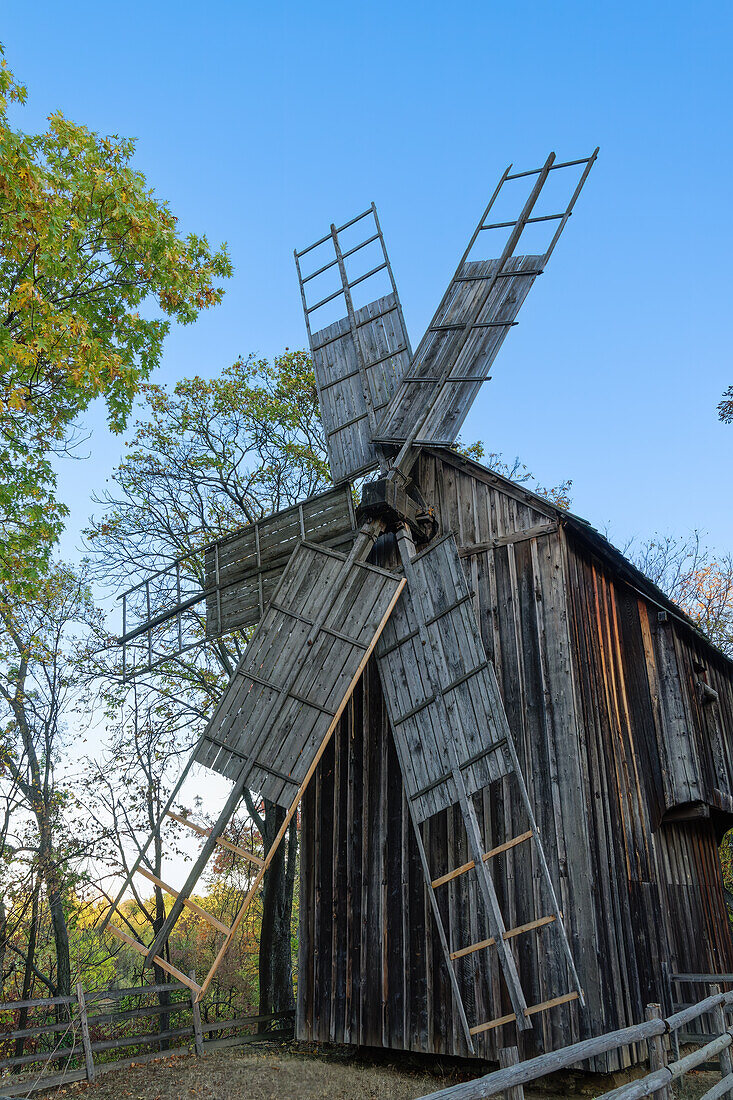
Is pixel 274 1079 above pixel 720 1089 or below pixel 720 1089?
below

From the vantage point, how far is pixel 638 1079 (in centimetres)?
545

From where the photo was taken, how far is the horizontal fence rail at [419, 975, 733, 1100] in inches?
168

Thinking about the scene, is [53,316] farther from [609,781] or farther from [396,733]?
[609,781]

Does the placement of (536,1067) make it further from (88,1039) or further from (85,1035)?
(85,1035)

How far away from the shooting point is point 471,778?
8375mm

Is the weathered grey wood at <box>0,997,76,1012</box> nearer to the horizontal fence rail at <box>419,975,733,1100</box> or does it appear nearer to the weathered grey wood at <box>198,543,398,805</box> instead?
the weathered grey wood at <box>198,543,398,805</box>

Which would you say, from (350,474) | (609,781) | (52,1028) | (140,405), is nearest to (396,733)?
(609,781)

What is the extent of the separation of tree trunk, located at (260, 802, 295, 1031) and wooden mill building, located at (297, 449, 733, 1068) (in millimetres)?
5494

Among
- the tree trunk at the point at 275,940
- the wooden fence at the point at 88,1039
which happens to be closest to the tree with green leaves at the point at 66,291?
the wooden fence at the point at 88,1039

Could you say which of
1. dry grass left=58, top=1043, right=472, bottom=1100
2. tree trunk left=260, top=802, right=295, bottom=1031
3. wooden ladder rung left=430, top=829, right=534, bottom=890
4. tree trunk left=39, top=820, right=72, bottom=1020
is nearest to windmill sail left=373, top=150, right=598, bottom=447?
wooden ladder rung left=430, top=829, right=534, bottom=890

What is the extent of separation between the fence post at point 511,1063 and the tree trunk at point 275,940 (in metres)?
11.2

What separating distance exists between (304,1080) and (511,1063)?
514 cm

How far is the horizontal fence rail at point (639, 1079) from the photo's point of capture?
4.27m

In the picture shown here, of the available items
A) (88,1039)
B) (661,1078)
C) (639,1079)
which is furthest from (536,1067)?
(88,1039)
